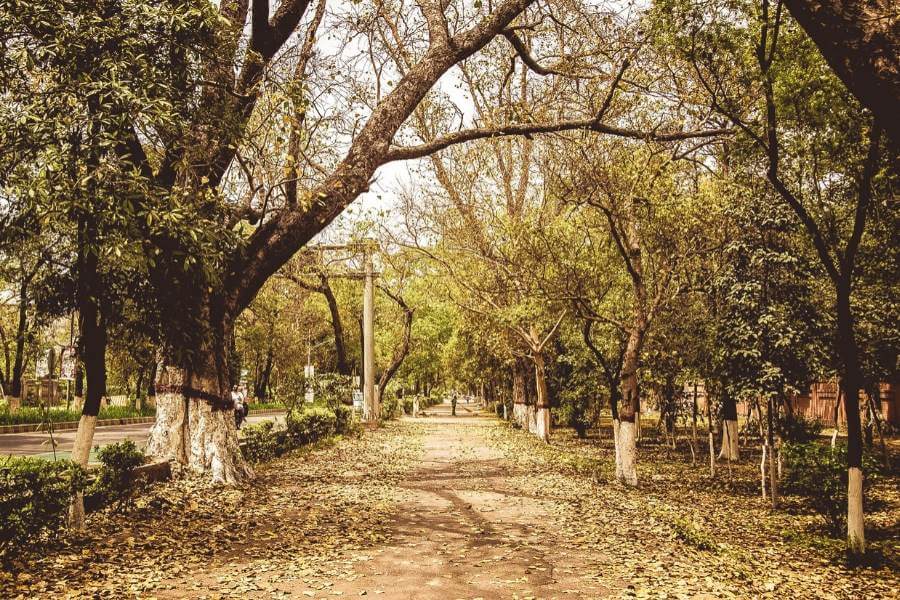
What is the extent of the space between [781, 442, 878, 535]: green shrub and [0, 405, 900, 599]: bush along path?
0.44m

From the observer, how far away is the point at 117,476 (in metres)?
8.30

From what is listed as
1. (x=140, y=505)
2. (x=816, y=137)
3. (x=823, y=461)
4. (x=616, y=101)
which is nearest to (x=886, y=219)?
(x=816, y=137)

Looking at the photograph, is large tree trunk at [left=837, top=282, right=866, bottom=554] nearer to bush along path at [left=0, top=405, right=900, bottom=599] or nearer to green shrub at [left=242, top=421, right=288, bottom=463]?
bush along path at [left=0, top=405, right=900, bottom=599]

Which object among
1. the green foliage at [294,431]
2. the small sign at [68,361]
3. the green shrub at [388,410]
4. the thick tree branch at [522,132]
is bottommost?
the green shrub at [388,410]

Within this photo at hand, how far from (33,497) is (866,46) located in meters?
7.23

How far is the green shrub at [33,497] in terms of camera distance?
580cm

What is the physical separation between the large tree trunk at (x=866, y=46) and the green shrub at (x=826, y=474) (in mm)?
6493

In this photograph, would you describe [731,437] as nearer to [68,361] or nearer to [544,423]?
[544,423]

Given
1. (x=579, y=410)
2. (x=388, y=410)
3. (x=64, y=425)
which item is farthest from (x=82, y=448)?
(x=388, y=410)

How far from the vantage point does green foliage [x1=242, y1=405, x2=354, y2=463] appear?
14930 mm

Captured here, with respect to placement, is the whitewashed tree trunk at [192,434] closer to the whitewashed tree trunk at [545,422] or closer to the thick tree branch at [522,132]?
the thick tree branch at [522,132]

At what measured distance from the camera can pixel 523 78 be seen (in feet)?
65.1

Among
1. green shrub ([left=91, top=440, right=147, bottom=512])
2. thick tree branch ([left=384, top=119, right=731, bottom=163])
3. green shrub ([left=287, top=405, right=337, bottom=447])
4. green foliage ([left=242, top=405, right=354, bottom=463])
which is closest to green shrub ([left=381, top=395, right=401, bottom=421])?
green foliage ([left=242, top=405, right=354, bottom=463])

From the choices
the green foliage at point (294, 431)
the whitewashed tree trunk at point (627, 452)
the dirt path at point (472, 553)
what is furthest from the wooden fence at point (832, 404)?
the green foliage at point (294, 431)
